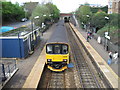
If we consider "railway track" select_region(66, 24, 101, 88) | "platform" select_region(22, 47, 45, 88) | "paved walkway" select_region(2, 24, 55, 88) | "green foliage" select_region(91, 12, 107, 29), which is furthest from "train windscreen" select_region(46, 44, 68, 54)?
"green foliage" select_region(91, 12, 107, 29)

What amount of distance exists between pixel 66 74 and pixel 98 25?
73.0 ft

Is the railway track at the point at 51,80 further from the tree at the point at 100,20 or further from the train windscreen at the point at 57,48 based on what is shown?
the tree at the point at 100,20

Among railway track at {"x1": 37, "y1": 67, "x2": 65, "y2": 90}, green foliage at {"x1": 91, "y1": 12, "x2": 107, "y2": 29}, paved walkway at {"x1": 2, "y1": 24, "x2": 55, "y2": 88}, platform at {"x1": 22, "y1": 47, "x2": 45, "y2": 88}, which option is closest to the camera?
platform at {"x1": 22, "y1": 47, "x2": 45, "y2": 88}

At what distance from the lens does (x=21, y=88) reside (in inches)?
392

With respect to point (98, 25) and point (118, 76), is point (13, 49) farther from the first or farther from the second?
point (98, 25)

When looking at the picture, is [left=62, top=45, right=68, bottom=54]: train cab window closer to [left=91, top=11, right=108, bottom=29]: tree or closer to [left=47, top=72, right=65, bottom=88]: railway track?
[left=47, top=72, right=65, bottom=88]: railway track

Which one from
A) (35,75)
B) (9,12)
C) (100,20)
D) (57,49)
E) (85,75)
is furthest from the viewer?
(9,12)

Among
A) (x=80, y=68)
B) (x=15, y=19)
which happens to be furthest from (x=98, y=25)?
(x=15, y=19)

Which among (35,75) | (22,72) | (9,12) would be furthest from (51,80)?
(9,12)

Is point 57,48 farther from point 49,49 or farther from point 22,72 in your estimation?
point 22,72

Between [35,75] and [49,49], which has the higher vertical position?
[49,49]

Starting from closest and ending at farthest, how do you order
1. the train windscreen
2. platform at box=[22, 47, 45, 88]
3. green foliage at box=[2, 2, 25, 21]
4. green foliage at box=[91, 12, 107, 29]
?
platform at box=[22, 47, 45, 88] < the train windscreen < green foliage at box=[91, 12, 107, 29] < green foliage at box=[2, 2, 25, 21]

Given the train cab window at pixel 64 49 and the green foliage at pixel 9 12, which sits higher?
the green foliage at pixel 9 12

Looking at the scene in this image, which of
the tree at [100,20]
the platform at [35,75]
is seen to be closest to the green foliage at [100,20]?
the tree at [100,20]
